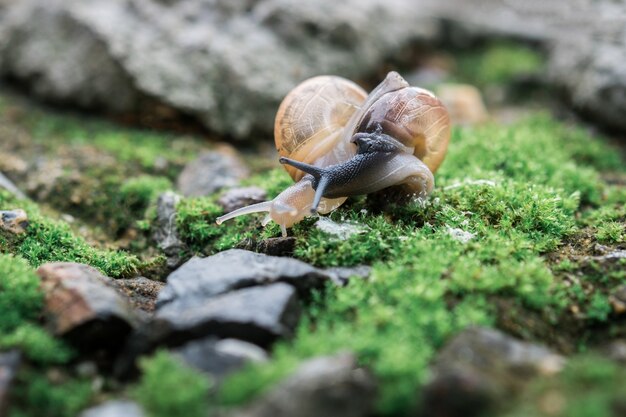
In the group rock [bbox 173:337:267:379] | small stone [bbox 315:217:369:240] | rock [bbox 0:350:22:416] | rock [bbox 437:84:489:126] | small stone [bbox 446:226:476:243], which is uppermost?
rock [bbox 437:84:489:126]

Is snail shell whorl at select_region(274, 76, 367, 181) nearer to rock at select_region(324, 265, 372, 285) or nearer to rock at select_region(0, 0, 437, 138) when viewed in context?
rock at select_region(324, 265, 372, 285)

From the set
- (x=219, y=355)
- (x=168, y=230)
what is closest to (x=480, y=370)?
(x=219, y=355)

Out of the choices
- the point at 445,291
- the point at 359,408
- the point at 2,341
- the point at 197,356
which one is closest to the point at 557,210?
the point at 445,291

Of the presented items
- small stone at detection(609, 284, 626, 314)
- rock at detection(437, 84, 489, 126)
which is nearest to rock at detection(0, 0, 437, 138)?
rock at detection(437, 84, 489, 126)

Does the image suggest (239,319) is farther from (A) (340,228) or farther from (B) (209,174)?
(B) (209,174)

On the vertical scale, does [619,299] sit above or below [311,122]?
below

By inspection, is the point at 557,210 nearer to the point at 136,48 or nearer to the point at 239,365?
the point at 239,365

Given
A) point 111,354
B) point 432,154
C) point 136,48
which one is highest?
point 136,48
